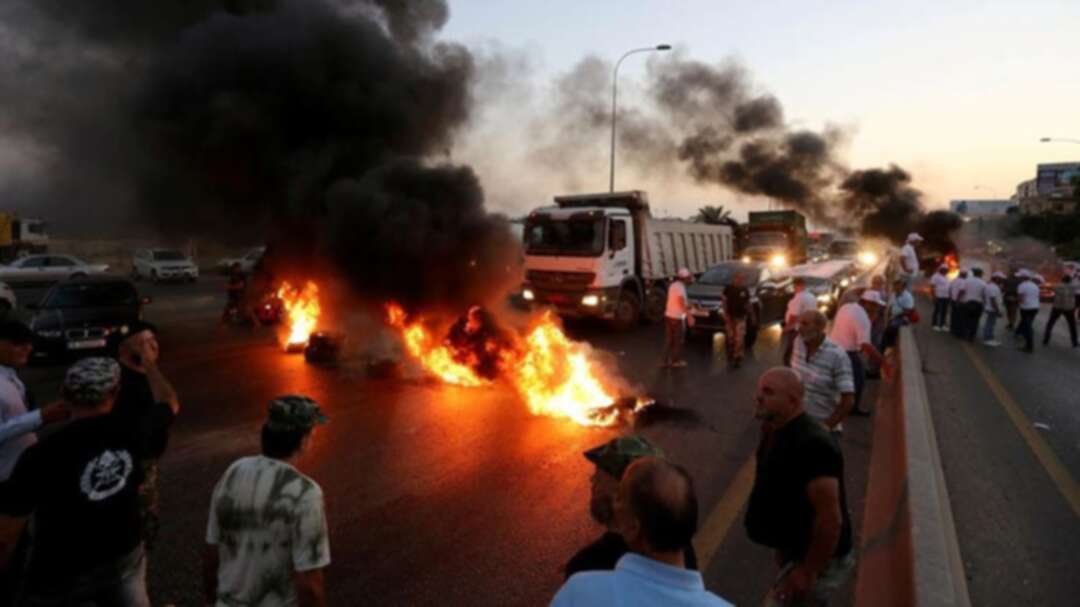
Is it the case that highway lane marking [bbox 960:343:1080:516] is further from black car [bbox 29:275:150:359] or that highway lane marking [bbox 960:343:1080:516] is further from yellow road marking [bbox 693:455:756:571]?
black car [bbox 29:275:150:359]

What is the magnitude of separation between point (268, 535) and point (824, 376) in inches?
146

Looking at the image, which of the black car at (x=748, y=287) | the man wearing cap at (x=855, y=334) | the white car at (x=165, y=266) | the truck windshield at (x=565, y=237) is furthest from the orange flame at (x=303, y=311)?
the white car at (x=165, y=266)

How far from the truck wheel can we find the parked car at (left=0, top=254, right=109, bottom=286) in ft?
75.2

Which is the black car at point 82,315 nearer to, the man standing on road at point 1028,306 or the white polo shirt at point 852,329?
the white polo shirt at point 852,329

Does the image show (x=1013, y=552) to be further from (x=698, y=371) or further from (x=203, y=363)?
(x=203, y=363)

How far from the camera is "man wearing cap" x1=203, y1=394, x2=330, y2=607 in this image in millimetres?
2219

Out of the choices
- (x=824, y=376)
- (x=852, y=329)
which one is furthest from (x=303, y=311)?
(x=824, y=376)

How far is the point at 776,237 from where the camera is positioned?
27172mm

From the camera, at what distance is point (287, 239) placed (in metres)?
13.8

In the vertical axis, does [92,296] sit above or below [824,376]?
below

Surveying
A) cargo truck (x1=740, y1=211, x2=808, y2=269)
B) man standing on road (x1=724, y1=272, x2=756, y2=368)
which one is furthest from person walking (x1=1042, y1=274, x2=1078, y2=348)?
cargo truck (x1=740, y1=211, x2=808, y2=269)

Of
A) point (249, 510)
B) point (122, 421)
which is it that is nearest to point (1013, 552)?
point (249, 510)

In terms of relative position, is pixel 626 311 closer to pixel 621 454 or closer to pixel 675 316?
pixel 675 316

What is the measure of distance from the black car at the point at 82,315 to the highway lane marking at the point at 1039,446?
12.4 m
